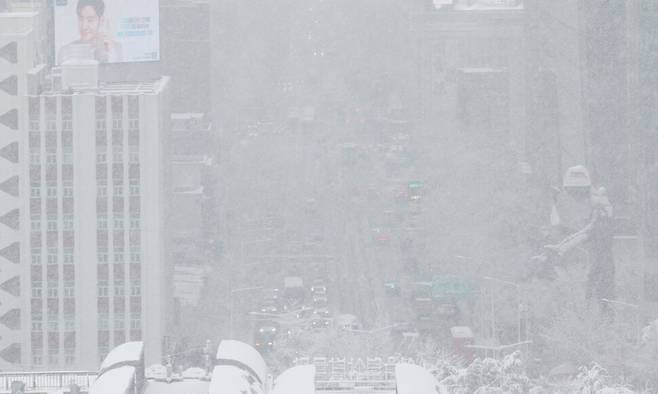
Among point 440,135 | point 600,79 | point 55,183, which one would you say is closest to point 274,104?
point 440,135

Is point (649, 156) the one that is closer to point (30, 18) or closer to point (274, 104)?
point (30, 18)

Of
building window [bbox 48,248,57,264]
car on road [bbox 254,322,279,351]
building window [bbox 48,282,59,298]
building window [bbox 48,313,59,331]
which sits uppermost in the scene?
building window [bbox 48,248,57,264]

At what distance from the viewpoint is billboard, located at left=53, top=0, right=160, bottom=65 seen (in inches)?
1149

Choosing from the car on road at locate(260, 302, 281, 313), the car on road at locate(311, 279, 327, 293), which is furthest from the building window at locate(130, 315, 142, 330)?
the car on road at locate(311, 279, 327, 293)

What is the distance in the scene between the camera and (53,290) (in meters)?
27.2

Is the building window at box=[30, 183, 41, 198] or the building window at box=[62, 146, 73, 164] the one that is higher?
the building window at box=[62, 146, 73, 164]

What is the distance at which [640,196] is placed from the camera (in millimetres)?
37562

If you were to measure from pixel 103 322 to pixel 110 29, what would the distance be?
19.6ft

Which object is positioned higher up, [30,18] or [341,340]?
[30,18]

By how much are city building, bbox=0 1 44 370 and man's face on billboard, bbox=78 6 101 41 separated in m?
1.70

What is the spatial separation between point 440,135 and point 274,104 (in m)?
18.0

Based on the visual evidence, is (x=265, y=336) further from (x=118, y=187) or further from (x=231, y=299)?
(x=118, y=187)

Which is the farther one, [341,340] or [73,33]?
[73,33]

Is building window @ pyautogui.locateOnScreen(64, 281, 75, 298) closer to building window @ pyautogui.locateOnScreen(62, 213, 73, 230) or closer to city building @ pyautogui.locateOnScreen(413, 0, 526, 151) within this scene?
building window @ pyautogui.locateOnScreen(62, 213, 73, 230)
